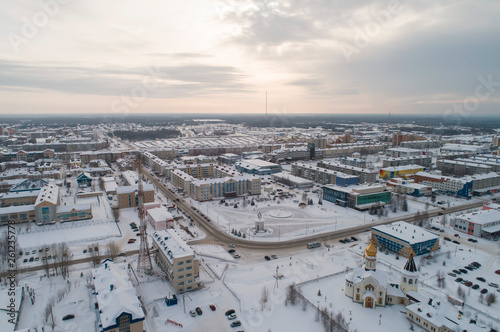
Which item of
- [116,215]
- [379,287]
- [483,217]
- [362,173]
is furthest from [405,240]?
[116,215]

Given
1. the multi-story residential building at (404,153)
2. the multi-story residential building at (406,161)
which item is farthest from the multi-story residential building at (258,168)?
the multi-story residential building at (404,153)

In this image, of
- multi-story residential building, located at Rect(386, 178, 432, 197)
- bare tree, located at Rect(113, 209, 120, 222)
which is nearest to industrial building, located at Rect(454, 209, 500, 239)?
multi-story residential building, located at Rect(386, 178, 432, 197)

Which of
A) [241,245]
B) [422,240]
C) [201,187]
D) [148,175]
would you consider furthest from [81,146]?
[422,240]

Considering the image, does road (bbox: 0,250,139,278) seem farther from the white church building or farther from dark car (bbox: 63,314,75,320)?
the white church building

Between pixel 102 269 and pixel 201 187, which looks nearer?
pixel 102 269

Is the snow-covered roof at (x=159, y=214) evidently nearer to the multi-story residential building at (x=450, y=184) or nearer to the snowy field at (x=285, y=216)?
the snowy field at (x=285, y=216)

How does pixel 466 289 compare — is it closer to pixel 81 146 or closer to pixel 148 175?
pixel 148 175

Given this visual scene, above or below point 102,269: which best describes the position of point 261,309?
below

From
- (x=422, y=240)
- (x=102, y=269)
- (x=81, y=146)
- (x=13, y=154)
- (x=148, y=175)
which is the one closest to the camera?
(x=102, y=269)
